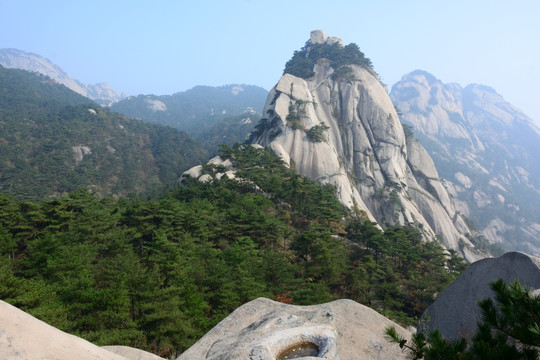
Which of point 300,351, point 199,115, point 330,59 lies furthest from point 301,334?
A: point 199,115

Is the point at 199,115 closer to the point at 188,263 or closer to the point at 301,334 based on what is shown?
the point at 188,263

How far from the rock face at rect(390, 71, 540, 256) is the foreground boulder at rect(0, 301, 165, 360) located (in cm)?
9170

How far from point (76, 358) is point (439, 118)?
615 ft

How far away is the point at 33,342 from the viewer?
3281mm

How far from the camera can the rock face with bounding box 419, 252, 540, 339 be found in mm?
6254

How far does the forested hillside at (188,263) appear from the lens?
11.5 meters

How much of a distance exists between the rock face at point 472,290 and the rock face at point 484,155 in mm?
84265

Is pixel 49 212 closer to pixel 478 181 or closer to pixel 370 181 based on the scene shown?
pixel 370 181

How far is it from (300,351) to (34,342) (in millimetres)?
4545

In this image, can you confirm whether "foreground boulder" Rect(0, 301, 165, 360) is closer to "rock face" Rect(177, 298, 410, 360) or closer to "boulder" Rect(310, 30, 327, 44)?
"rock face" Rect(177, 298, 410, 360)

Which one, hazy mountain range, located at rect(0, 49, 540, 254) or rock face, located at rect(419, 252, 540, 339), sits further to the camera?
hazy mountain range, located at rect(0, 49, 540, 254)

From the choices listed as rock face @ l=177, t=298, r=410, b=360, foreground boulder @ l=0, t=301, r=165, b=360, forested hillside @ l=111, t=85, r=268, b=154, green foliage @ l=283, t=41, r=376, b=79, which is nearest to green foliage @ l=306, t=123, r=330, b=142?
green foliage @ l=283, t=41, r=376, b=79

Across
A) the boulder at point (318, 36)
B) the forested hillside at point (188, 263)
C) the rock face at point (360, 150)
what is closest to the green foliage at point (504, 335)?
the forested hillside at point (188, 263)

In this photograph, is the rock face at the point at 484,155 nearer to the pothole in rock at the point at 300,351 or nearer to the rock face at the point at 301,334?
the rock face at the point at 301,334
